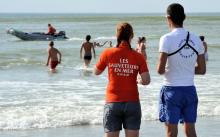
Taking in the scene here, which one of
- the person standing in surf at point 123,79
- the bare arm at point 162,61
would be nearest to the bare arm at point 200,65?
the bare arm at point 162,61

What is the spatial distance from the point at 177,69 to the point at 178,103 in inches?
12.4

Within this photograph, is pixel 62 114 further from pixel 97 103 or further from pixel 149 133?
pixel 149 133

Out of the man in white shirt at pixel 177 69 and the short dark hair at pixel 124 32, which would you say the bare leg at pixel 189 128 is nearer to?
the man in white shirt at pixel 177 69

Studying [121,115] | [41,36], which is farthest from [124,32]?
[41,36]

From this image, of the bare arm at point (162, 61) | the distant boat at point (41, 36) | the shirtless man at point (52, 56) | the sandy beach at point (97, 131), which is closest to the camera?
the bare arm at point (162, 61)

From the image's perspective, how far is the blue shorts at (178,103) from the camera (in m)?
5.72

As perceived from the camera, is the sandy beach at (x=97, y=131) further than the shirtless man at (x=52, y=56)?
No

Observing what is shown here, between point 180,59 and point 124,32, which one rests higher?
point 124,32

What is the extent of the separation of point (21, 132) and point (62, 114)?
163 cm

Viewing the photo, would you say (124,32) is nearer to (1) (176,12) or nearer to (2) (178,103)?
(1) (176,12)

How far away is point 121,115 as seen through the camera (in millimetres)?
5848

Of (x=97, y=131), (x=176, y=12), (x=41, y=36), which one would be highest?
(x=176, y=12)

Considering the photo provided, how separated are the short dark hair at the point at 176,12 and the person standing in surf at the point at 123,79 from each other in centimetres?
39

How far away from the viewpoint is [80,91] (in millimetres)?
15477
